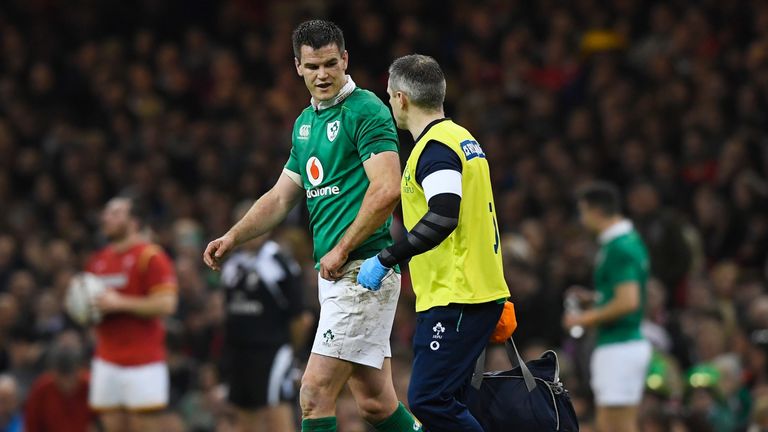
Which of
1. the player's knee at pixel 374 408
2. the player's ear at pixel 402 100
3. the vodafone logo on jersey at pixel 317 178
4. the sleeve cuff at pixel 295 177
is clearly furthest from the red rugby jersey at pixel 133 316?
the player's ear at pixel 402 100

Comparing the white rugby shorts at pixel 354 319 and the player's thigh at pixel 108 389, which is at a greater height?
the white rugby shorts at pixel 354 319

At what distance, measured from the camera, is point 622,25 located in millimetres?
15531

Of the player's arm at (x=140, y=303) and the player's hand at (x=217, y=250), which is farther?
the player's arm at (x=140, y=303)

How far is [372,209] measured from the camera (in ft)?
20.5

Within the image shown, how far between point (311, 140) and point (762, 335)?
18.8 feet

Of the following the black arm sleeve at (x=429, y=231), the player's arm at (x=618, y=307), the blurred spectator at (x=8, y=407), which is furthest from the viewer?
the blurred spectator at (x=8, y=407)

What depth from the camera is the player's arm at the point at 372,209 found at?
6.25 metres

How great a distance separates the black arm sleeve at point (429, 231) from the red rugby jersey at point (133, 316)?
462cm

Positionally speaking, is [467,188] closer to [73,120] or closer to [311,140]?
[311,140]

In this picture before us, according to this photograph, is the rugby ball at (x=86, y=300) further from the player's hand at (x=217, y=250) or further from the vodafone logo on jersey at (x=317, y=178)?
the vodafone logo on jersey at (x=317, y=178)

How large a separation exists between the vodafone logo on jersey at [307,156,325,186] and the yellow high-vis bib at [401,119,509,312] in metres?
0.45

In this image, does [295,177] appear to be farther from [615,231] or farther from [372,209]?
[615,231]

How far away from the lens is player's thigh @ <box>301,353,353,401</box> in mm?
6355

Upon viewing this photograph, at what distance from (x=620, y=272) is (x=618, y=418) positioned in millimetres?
1090
